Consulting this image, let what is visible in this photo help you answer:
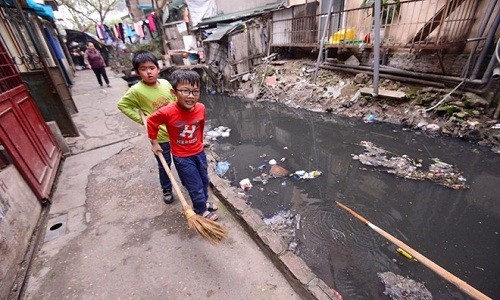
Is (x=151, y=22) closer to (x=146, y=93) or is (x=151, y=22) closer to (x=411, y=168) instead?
(x=146, y=93)

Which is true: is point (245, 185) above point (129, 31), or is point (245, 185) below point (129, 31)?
below

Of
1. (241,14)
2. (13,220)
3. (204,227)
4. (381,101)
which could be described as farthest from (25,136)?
(241,14)

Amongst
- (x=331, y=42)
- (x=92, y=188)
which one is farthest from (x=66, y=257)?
(x=331, y=42)

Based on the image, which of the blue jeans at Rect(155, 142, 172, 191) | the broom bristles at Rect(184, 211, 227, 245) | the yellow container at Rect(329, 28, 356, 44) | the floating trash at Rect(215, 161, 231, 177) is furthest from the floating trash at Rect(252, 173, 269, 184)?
the yellow container at Rect(329, 28, 356, 44)

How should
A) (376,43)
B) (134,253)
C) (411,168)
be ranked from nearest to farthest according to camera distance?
(134,253)
(411,168)
(376,43)

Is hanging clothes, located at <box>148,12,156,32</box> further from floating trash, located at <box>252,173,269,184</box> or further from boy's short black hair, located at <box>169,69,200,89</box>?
boy's short black hair, located at <box>169,69,200,89</box>

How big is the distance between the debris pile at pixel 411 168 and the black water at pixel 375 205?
16 centimetres

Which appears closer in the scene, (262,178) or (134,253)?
(134,253)

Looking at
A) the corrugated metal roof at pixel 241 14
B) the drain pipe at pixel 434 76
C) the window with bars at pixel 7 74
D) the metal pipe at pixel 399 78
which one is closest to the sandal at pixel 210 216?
the window with bars at pixel 7 74

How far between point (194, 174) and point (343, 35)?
7.68m

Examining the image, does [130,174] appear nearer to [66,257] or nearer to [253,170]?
[66,257]

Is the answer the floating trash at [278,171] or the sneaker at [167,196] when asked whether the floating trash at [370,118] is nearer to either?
the floating trash at [278,171]

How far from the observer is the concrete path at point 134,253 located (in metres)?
2.24

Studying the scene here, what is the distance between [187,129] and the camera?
2490 millimetres
